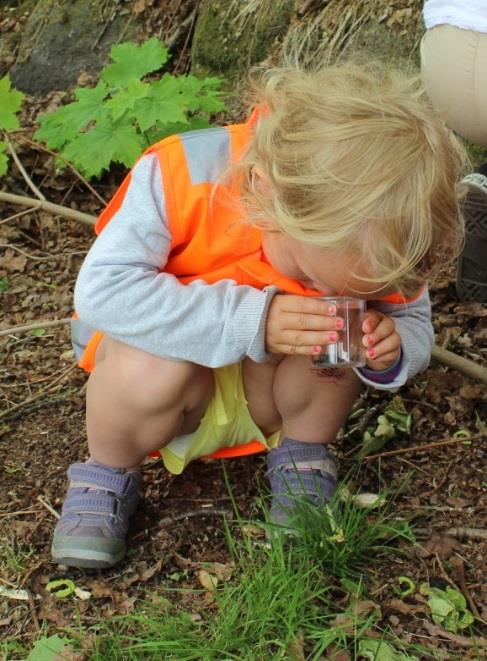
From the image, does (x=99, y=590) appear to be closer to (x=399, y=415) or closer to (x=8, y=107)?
(x=399, y=415)

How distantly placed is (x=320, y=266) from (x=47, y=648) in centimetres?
97

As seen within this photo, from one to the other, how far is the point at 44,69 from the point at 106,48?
1.07 feet

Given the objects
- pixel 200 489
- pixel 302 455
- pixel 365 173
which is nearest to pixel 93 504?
pixel 200 489

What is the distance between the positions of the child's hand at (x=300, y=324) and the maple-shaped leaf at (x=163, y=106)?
1300 mm

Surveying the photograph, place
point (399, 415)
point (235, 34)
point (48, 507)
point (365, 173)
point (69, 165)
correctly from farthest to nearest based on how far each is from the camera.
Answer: point (235, 34)
point (69, 165)
point (399, 415)
point (48, 507)
point (365, 173)

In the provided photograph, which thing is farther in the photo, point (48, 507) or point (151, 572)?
point (48, 507)

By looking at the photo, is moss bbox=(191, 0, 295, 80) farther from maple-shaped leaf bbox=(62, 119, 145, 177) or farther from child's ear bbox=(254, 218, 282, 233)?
child's ear bbox=(254, 218, 282, 233)

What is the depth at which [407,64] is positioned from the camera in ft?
10.8

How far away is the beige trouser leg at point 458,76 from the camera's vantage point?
2.55 metres

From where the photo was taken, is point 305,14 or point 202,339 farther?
point 305,14

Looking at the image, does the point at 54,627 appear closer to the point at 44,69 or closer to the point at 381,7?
the point at 381,7

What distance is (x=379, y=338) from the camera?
1934mm

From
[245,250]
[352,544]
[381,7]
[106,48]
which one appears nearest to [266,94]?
[245,250]

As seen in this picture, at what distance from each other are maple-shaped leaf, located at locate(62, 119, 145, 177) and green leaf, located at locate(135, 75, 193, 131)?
3.6 inches
